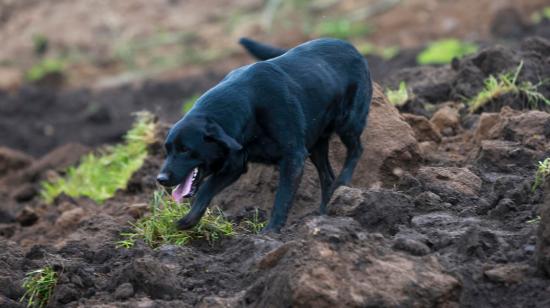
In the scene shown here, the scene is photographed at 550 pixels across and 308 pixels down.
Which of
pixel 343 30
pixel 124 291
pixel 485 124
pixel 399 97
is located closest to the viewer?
pixel 124 291

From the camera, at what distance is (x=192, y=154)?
5680 mm

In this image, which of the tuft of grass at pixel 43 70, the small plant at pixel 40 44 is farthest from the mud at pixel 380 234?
the small plant at pixel 40 44

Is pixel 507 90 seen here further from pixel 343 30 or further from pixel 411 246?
pixel 343 30

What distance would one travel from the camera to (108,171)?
1041 centimetres

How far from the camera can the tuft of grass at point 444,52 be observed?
42.6 feet

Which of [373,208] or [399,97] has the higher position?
[373,208]

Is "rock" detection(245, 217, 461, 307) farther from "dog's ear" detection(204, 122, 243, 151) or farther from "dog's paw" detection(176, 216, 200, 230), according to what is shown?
"dog's paw" detection(176, 216, 200, 230)

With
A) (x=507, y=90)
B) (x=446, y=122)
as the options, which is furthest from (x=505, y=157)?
(x=507, y=90)

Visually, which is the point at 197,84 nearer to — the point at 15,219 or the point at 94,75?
the point at 94,75

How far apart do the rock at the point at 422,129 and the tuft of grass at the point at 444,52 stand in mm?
4781

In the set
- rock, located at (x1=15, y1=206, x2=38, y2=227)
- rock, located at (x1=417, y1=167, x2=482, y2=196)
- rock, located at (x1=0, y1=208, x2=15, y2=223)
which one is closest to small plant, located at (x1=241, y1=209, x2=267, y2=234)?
rock, located at (x1=417, y1=167, x2=482, y2=196)

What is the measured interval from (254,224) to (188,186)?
0.90 meters

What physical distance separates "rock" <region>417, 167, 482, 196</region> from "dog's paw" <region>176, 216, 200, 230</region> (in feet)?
4.98

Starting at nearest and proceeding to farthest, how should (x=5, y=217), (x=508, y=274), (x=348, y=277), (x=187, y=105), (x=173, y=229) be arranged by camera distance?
(x=348, y=277) → (x=508, y=274) → (x=173, y=229) → (x=5, y=217) → (x=187, y=105)
